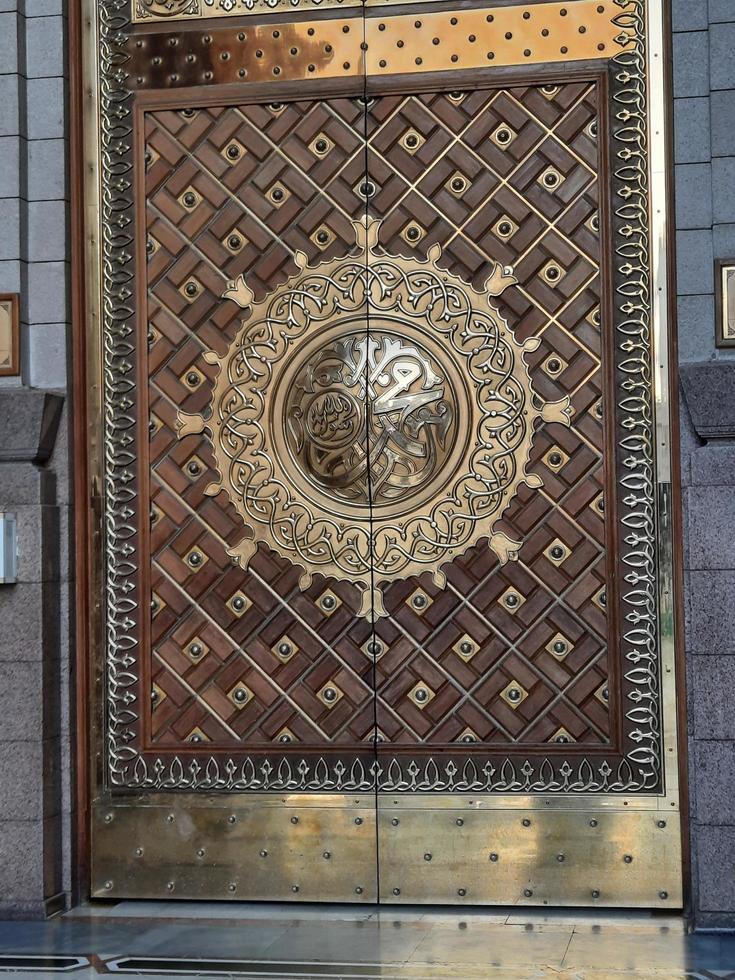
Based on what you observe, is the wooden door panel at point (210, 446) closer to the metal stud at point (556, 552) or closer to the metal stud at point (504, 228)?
the metal stud at point (504, 228)

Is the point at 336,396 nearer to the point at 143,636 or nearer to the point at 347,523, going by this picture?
the point at 347,523

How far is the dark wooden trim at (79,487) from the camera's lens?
4.61 meters

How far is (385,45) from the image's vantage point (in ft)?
15.0

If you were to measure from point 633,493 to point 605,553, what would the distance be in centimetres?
22

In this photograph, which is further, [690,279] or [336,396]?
[336,396]

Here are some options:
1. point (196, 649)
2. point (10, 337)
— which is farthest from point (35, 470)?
point (196, 649)

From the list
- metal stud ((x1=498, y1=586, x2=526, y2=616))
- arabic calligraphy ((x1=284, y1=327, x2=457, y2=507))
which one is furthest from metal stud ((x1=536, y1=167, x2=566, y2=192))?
metal stud ((x1=498, y1=586, x2=526, y2=616))

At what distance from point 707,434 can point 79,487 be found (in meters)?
2.17

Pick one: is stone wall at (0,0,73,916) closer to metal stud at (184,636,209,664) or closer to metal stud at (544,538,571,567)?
metal stud at (184,636,209,664)

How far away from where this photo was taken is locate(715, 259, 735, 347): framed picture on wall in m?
4.23

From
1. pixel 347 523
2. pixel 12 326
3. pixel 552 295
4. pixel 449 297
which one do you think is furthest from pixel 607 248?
pixel 12 326

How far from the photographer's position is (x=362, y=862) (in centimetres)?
446

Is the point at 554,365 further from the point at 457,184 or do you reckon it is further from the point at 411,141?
the point at 411,141

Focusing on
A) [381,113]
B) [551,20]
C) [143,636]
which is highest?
[551,20]
